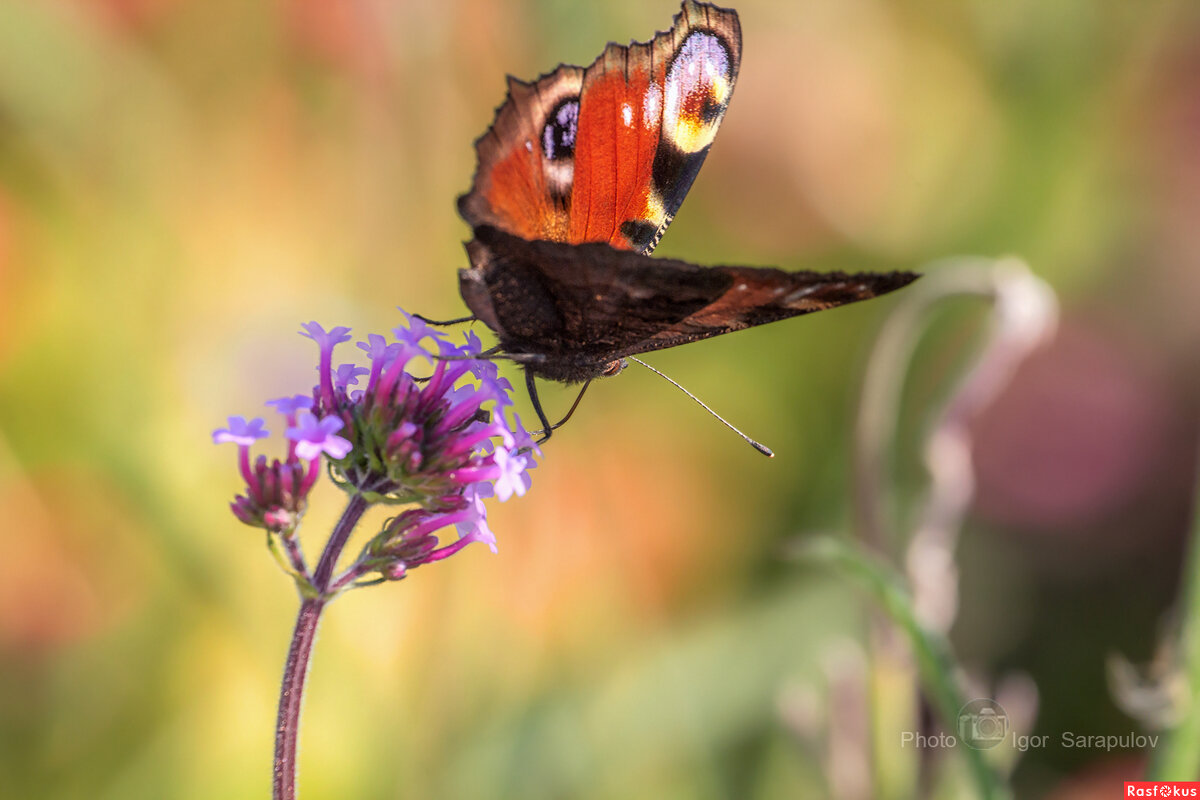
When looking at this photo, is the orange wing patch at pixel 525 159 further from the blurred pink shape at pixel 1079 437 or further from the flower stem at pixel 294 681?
the blurred pink shape at pixel 1079 437

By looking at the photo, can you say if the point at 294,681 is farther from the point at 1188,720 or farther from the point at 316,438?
the point at 1188,720

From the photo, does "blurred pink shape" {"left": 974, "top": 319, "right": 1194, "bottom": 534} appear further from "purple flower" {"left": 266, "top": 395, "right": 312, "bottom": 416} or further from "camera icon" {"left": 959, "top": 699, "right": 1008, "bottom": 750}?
"purple flower" {"left": 266, "top": 395, "right": 312, "bottom": 416}

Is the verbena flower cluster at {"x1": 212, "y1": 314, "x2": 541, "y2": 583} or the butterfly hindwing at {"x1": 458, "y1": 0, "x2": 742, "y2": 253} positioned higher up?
the butterfly hindwing at {"x1": 458, "y1": 0, "x2": 742, "y2": 253}

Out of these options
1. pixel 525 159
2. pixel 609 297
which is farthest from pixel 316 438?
pixel 525 159

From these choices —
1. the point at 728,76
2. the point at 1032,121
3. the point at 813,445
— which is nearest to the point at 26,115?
the point at 728,76

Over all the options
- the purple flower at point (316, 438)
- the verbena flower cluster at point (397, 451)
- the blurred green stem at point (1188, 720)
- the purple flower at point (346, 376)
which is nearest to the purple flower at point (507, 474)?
the verbena flower cluster at point (397, 451)

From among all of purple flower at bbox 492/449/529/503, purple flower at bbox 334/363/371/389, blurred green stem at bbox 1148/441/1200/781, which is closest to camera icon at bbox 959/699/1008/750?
blurred green stem at bbox 1148/441/1200/781

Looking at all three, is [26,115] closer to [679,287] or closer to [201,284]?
[201,284]
